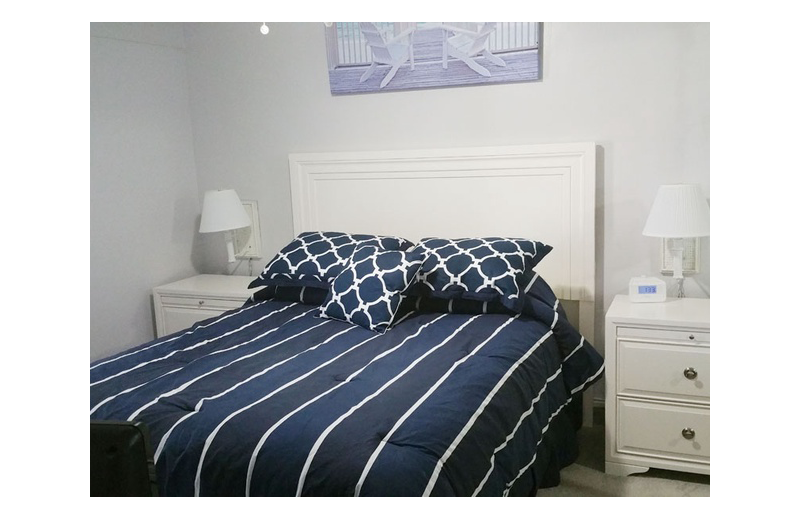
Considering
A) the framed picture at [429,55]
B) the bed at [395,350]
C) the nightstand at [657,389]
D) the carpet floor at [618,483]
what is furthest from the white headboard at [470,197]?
the carpet floor at [618,483]

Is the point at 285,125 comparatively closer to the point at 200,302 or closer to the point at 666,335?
the point at 200,302

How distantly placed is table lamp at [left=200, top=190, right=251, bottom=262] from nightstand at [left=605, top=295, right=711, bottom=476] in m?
1.75

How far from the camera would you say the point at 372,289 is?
2.36 m

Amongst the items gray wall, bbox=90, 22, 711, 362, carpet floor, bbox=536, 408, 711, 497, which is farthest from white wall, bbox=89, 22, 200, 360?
carpet floor, bbox=536, 408, 711, 497

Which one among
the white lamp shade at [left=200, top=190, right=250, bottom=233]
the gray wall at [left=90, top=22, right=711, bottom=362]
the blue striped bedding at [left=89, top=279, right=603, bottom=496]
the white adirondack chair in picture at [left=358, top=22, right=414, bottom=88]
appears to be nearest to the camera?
the blue striped bedding at [left=89, top=279, right=603, bottom=496]

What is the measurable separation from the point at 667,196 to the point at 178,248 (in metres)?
2.32

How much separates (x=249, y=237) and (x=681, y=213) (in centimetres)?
202

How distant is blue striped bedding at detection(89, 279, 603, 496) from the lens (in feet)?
4.56

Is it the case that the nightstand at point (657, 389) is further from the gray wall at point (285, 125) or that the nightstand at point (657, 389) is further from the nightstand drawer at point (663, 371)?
the gray wall at point (285, 125)

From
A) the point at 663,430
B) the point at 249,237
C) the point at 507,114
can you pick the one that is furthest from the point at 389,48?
the point at 663,430

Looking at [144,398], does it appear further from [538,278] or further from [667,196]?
[667,196]

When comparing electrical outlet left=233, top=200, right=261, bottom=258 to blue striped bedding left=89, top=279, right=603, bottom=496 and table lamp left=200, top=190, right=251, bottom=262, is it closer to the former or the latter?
table lamp left=200, top=190, right=251, bottom=262

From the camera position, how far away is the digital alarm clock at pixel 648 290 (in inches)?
94.5
